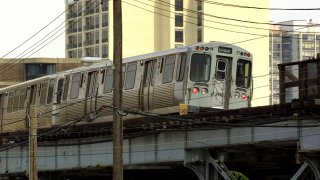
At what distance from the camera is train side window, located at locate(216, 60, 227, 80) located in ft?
97.5

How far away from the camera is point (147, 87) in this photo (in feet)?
98.0

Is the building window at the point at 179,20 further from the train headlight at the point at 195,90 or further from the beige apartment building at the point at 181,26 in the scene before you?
the train headlight at the point at 195,90

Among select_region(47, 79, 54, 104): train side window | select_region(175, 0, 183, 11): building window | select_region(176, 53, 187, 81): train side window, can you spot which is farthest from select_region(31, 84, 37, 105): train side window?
Answer: select_region(175, 0, 183, 11): building window

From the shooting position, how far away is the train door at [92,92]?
32906mm

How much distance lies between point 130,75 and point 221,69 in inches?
153

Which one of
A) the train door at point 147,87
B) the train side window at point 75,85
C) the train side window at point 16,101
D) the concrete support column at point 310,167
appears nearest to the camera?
the concrete support column at point 310,167

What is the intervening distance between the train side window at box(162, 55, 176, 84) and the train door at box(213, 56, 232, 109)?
183cm

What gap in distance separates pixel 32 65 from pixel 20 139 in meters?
75.7

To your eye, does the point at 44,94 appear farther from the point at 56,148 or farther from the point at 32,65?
the point at 32,65

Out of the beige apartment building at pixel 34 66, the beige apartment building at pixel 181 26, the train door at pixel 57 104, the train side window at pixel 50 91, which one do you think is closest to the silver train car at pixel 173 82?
the train door at pixel 57 104

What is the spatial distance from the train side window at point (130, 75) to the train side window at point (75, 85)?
3980 millimetres

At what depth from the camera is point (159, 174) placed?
38.9 metres

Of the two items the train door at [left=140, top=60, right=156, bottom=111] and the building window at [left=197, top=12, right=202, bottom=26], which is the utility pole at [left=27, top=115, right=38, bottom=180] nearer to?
the train door at [left=140, top=60, right=156, bottom=111]

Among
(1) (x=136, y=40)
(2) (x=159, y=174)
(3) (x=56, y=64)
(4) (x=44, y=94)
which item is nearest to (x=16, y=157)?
(4) (x=44, y=94)
